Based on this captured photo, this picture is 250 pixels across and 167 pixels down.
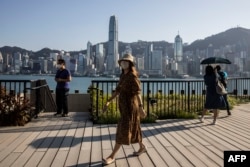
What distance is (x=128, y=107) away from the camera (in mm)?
5438

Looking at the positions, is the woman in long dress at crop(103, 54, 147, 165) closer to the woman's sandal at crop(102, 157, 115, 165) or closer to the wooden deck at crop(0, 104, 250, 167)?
the woman's sandal at crop(102, 157, 115, 165)

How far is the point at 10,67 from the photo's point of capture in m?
81.2

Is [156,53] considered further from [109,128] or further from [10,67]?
[109,128]

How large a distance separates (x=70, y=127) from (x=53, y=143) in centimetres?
175

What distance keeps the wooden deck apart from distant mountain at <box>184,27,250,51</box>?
401ft

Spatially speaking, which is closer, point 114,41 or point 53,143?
point 53,143

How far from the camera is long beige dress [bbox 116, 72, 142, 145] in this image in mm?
5383

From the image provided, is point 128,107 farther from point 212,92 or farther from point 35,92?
point 35,92

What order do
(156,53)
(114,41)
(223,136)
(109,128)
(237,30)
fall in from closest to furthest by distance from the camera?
1. (223,136)
2. (109,128)
3. (156,53)
4. (114,41)
5. (237,30)

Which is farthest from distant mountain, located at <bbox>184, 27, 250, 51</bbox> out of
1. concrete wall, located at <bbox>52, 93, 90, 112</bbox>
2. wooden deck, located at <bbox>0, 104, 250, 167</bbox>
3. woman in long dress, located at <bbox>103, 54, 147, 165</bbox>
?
woman in long dress, located at <bbox>103, 54, 147, 165</bbox>

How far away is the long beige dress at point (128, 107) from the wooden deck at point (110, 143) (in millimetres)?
378

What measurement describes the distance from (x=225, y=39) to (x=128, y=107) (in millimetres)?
134872

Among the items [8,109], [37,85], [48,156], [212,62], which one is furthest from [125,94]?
[212,62]

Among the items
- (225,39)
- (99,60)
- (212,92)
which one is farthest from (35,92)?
(225,39)
